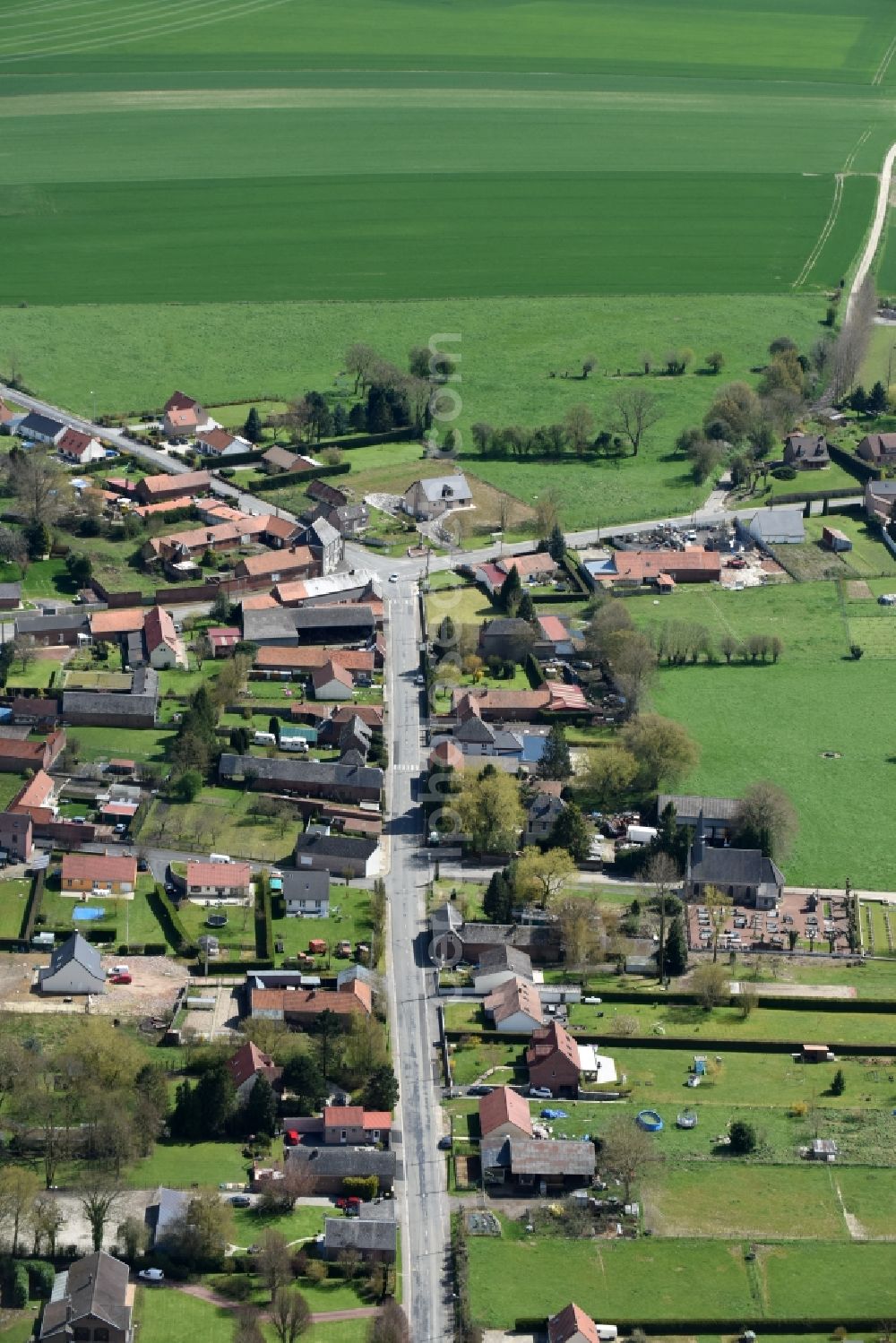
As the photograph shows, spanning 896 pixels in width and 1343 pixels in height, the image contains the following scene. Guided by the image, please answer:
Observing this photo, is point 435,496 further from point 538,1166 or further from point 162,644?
point 538,1166

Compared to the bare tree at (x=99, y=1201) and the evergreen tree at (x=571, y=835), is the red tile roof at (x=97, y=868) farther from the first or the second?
the bare tree at (x=99, y=1201)

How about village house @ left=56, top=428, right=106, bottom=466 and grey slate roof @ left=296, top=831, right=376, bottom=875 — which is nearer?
grey slate roof @ left=296, top=831, right=376, bottom=875

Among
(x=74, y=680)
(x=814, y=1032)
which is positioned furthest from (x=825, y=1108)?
→ (x=74, y=680)

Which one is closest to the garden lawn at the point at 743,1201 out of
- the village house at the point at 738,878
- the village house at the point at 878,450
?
the village house at the point at 738,878

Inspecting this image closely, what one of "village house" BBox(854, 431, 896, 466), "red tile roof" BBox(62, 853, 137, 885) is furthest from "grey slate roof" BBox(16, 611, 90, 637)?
"village house" BBox(854, 431, 896, 466)

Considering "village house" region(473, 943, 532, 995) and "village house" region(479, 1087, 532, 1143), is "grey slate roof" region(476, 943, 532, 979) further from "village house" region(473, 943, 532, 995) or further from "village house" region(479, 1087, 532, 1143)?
"village house" region(479, 1087, 532, 1143)
